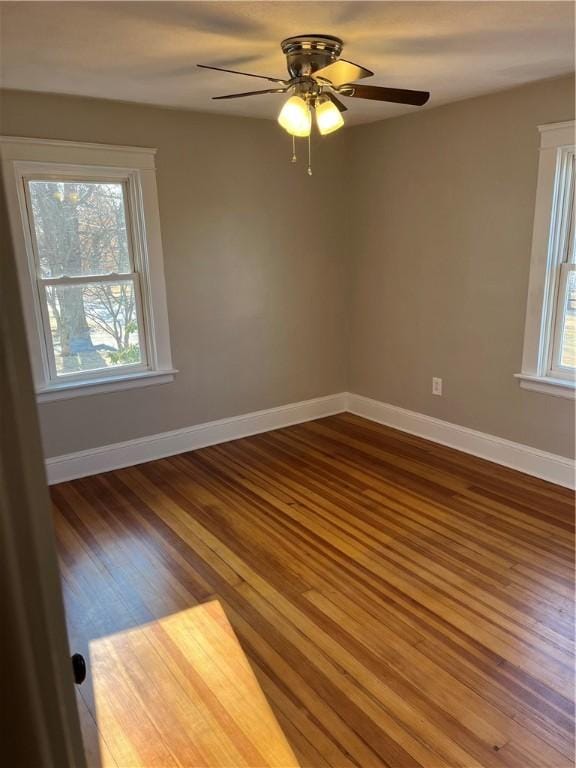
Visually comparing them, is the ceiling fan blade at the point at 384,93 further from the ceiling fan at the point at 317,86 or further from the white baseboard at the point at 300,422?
the white baseboard at the point at 300,422

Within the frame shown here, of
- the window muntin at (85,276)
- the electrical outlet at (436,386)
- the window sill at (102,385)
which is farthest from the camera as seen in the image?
the electrical outlet at (436,386)

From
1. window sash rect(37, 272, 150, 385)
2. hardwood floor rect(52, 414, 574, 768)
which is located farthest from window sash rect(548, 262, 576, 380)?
window sash rect(37, 272, 150, 385)

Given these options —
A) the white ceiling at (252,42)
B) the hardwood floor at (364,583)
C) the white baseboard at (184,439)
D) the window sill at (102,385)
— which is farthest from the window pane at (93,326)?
the white ceiling at (252,42)

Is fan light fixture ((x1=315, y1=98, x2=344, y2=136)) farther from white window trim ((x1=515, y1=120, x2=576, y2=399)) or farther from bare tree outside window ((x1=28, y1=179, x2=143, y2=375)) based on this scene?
bare tree outside window ((x1=28, y1=179, x2=143, y2=375))

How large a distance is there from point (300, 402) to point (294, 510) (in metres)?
1.56

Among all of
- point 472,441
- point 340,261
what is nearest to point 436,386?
point 472,441

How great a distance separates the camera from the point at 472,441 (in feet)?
12.9

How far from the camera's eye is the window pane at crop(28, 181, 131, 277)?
3328mm

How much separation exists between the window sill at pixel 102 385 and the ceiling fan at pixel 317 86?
2085 millimetres

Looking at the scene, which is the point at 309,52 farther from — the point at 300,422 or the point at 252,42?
the point at 300,422

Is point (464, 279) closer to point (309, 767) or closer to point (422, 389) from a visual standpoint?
point (422, 389)

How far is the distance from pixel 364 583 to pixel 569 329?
2.00 metres

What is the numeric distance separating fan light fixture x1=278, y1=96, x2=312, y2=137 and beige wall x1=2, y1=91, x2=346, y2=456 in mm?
1670

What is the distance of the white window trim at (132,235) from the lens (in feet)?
10.4
